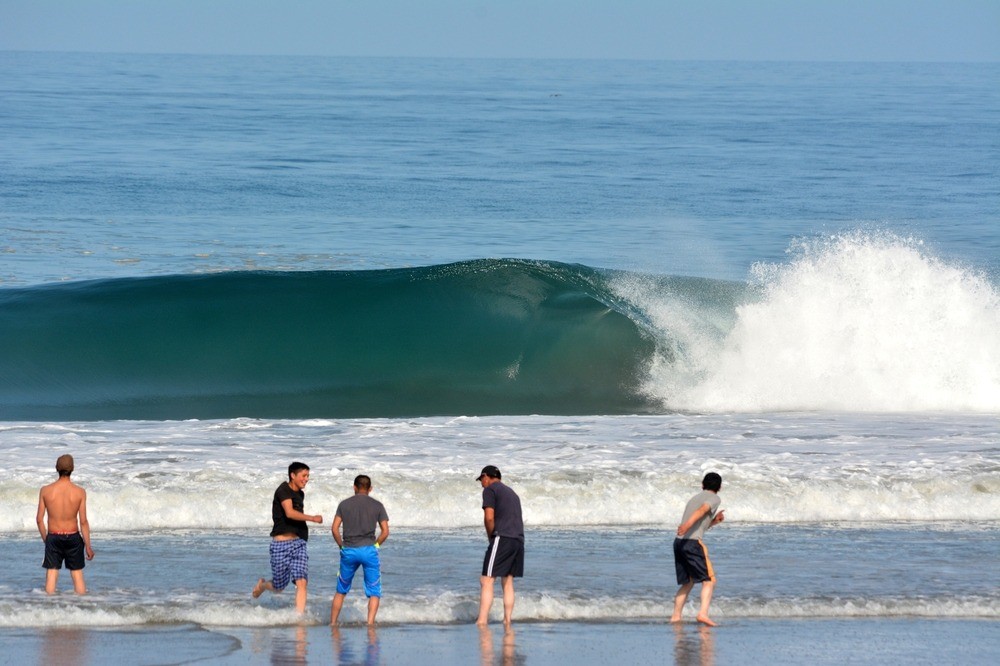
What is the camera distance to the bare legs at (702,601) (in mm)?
8734

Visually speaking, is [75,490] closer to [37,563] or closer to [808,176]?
[37,563]

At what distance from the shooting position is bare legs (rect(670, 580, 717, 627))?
28.7 feet

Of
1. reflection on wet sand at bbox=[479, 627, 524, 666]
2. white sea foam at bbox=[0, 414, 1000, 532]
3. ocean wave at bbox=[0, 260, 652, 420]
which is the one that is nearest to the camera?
reflection on wet sand at bbox=[479, 627, 524, 666]

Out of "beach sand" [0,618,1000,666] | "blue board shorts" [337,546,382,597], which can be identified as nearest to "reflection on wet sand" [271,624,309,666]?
"beach sand" [0,618,1000,666]

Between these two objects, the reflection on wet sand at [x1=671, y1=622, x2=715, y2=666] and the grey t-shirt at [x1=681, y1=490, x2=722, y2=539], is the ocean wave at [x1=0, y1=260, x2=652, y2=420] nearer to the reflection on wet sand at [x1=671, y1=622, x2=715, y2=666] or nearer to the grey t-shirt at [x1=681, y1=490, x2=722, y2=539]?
the grey t-shirt at [x1=681, y1=490, x2=722, y2=539]

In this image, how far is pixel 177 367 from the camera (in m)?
19.7

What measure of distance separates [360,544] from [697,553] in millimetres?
2290

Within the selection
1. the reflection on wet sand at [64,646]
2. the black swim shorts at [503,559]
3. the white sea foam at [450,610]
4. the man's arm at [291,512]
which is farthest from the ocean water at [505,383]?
the man's arm at [291,512]

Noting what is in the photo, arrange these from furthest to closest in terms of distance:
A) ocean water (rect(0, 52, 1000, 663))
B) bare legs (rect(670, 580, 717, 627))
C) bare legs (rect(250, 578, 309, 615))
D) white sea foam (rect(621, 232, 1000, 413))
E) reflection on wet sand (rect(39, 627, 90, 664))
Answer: white sea foam (rect(621, 232, 1000, 413)) → ocean water (rect(0, 52, 1000, 663)) → bare legs (rect(250, 578, 309, 615)) → bare legs (rect(670, 580, 717, 627)) → reflection on wet sand (rect(39, 627, 90, 664))

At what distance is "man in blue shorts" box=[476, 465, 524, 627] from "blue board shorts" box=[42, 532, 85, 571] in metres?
2.90

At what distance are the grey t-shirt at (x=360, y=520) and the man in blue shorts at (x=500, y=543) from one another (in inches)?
28.2

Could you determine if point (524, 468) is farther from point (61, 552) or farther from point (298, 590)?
point (61, 552)

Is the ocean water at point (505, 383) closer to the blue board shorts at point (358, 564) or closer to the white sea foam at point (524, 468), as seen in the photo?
the white sea foam at point (524, 468)

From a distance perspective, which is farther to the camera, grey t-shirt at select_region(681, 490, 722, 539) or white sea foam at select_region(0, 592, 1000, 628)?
grey t-shirt at select_region(681, 490, 722, 539)
